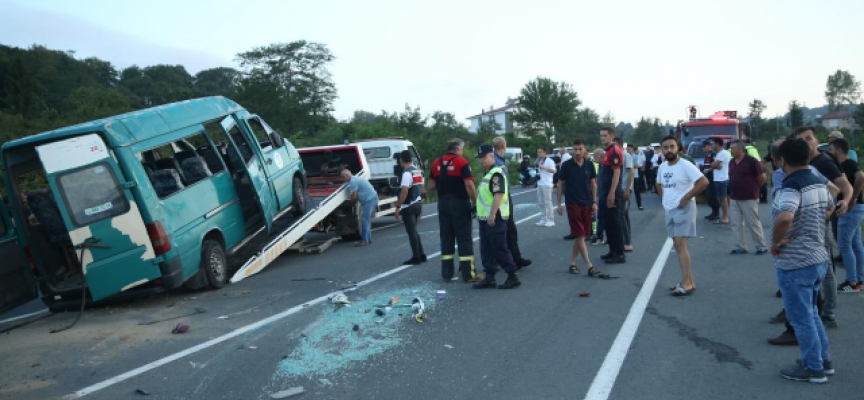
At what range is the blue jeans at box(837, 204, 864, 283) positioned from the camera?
716cm

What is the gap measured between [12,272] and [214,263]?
2.47m

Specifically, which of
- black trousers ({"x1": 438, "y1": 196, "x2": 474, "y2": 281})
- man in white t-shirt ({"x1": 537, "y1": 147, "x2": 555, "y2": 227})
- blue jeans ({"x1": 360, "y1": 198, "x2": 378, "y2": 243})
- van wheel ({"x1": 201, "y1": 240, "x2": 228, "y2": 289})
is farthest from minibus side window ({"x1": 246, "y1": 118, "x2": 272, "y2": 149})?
man in white t-shirt ({"x1": 537, "y1": 147, "x2": 555, "y2": 227})

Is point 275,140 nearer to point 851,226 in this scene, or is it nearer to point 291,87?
point 851,226

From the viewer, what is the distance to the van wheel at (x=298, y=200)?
11977 mm

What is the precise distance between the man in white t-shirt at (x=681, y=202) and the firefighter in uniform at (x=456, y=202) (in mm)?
2447

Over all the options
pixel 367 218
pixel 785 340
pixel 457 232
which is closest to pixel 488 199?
pixel 457 232

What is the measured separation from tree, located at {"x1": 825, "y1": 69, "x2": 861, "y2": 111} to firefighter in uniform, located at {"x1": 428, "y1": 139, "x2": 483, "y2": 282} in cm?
7824

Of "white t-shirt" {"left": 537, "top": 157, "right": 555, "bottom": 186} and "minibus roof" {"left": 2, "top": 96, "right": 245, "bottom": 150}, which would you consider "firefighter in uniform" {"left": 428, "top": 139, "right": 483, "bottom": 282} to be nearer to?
"minibus roof" {"left": 2, "top": 96, "right": 245, "bottom": 150}

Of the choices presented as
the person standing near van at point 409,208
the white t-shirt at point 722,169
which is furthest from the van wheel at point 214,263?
the white t-shirt at point 722,169

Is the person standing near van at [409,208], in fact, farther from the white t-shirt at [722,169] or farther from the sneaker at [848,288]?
the white t-shirt at [722,169]

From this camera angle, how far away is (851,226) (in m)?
7.16

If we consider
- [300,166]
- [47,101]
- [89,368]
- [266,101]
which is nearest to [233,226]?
[300,166]

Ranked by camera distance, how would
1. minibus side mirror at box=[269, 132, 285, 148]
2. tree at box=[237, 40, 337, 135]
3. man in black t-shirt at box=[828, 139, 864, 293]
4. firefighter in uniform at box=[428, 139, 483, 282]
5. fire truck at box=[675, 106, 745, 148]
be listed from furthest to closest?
tree at box=[237, 40, 337, 135] < fire truck at box=[675, 106, 745, 148] < minibus side mirror at box=[269, 132, 285, 148] < firefighter in uniform at box=[428, 139, 483, 282] < man in black t-shirt at box=[828, 139, 864, 293]

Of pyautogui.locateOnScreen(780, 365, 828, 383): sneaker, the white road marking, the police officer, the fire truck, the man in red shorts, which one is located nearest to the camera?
pyautogui.locateOnScreen(780, 365, 828, 383): sneaker
